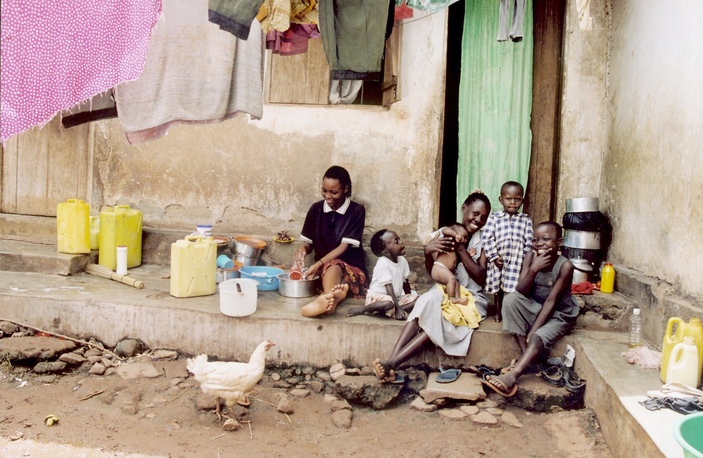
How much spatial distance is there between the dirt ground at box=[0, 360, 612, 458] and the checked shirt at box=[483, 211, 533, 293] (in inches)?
43.9

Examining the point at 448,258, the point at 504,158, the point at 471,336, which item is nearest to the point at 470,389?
the point at 471,336

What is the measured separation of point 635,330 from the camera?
14.4 feet

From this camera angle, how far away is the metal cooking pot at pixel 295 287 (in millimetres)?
5426

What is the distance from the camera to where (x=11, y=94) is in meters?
2.34

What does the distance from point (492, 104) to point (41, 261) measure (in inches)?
196

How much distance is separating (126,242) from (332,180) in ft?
7.73

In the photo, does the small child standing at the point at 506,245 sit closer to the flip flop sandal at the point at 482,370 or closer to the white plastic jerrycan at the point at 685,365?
the flip flop sandal at the point at 482,370

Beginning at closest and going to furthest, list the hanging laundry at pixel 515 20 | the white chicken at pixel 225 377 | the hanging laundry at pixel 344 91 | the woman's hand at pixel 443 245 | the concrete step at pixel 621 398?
the concrete step at pixel 621 398, the white chicken at pixel 225 377, the hanging laundry at pixel 515 20, the woman's hand at pixel 443 245, the hanging laundry at pixel 344 91

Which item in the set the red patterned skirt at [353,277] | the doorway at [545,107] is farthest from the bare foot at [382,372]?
the doorway at [545,107]

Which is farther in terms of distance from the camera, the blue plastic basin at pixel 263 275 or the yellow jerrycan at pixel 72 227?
the yellow jerrycan at pixel 72 227

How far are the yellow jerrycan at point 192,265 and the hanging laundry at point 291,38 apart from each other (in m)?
1.90

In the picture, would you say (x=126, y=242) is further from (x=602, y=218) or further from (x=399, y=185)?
(x=602, y=218)

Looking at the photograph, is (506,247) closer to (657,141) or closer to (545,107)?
(657,141)

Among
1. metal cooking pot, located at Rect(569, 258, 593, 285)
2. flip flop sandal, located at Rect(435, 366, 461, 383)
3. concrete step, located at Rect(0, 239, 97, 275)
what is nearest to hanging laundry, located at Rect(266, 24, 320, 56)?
flip flop sandal, located at Rect(435, 366, 461, 383)
